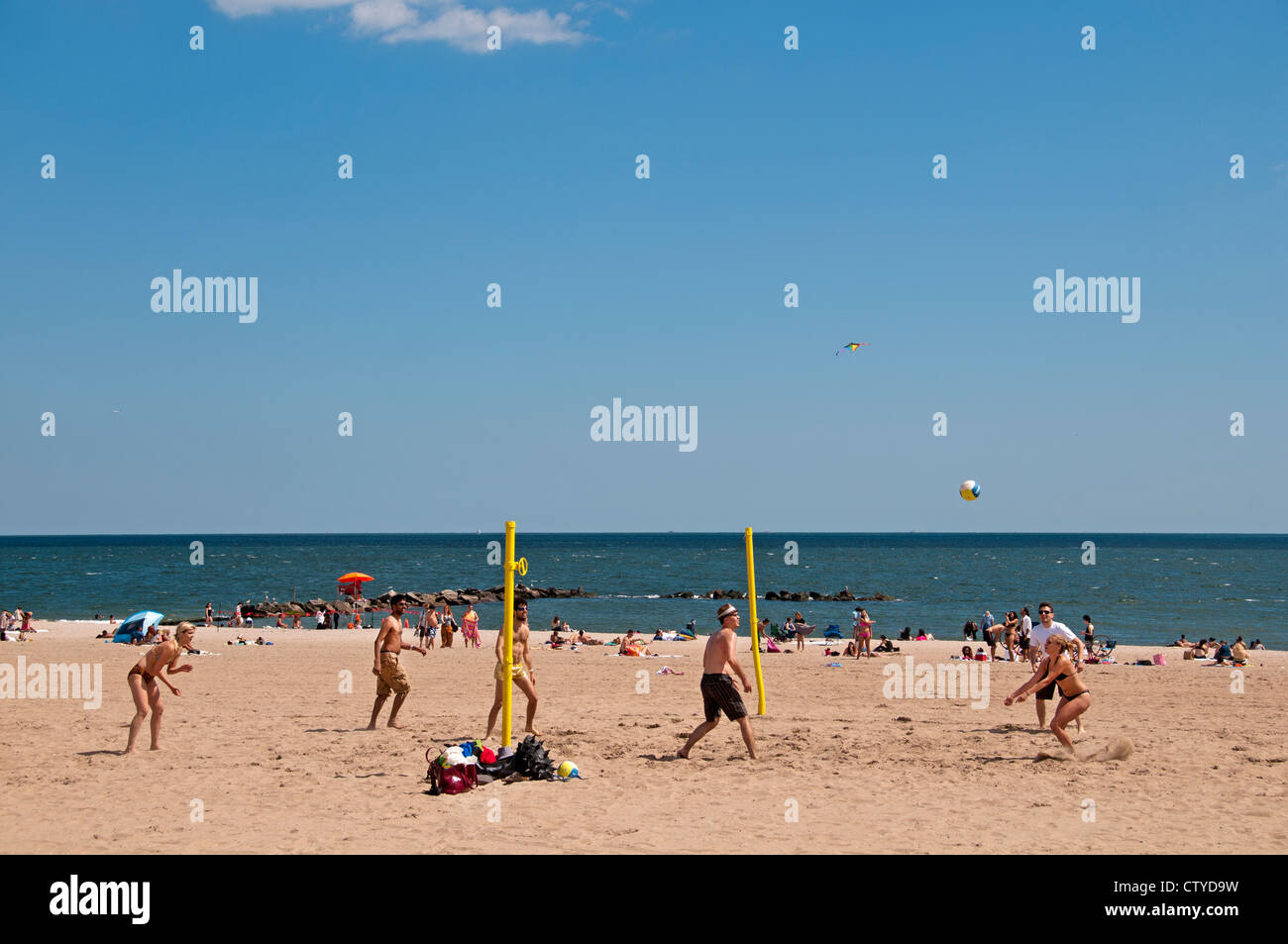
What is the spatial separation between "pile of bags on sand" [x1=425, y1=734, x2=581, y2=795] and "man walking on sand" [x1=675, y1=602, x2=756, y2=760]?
141 cm

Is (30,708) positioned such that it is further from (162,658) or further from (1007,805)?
(1007,805)

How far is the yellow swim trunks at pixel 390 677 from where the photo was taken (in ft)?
38.7

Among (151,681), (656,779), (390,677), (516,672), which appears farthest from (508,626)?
(151,681)

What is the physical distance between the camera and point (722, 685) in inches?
395

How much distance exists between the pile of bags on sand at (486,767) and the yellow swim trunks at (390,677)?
2304mm

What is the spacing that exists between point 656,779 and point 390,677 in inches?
155

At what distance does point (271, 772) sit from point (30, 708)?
21.0 feet

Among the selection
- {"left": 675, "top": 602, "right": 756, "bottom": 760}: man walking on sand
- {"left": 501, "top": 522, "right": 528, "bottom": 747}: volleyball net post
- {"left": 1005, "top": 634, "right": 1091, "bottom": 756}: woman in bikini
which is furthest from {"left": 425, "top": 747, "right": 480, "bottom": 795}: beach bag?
{"left": 1005, "top": 634, "right": 1091, "bottom": 756}: woman in bikini

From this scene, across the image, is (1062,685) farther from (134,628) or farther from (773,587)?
(773,587)

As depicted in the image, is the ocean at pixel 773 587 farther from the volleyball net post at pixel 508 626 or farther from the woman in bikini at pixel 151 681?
the woman in bikini at pixel 151 681

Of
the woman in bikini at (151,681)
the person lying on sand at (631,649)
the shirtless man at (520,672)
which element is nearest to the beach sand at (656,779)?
the woman in bikini at (151,681)

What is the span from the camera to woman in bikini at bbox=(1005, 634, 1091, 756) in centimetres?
1021
